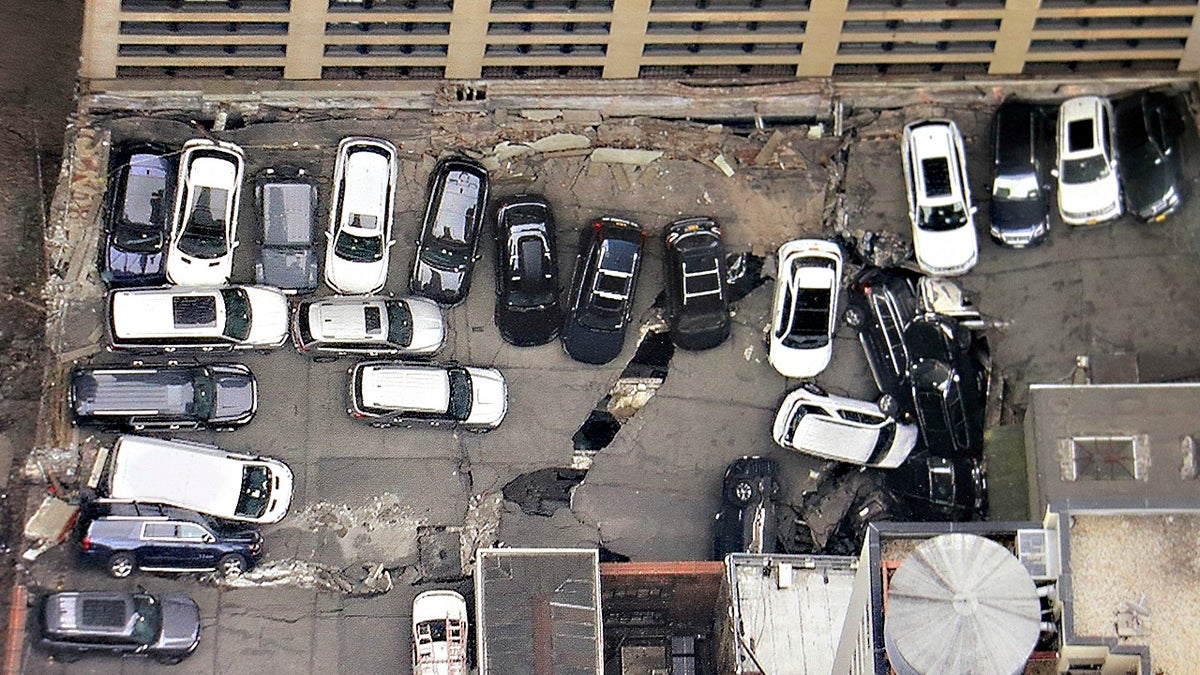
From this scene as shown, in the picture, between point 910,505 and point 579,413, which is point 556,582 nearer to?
point 579,413

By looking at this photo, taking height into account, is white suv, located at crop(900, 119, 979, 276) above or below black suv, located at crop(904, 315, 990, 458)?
above

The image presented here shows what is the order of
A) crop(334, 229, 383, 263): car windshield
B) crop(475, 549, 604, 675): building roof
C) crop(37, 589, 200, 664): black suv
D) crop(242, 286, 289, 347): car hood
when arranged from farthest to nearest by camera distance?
crop(334, 229, 383, 263): car windshield, crop(242, 286, 289, 347): car hood, crop(37, 589, 200, 664): black suv, crop(475, 549, 604, 675): building roof

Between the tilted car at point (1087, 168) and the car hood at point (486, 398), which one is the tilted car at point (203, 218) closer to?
the car hood at point (486, 398)

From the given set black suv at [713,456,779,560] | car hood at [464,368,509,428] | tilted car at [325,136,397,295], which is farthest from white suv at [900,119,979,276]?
tilted car at [325,136,397,295]

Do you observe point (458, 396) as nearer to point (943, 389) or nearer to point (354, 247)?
point (354, 247)

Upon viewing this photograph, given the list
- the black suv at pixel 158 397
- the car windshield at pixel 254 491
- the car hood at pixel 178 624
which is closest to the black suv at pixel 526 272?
the black suv at pixel 158 397

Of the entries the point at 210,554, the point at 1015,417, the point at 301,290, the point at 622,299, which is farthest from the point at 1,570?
the point at 1015,417

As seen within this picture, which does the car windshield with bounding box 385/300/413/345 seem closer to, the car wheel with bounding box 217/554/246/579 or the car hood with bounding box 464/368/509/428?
the car hood with bounding box 464/368/509/428
